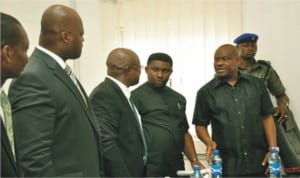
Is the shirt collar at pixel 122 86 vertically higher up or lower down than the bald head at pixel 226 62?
lower down

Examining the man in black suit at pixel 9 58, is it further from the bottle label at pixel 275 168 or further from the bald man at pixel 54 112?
the bottle label at pixel 275 168

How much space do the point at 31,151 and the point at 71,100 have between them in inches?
9.9

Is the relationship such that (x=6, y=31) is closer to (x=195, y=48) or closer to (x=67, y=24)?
(x=67, y=24)

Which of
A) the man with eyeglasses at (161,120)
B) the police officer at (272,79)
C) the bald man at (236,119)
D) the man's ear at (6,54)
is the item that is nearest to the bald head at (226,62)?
the bald man at (236,119)

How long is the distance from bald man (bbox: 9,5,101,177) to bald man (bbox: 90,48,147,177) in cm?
31

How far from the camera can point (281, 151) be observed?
2.91 meters

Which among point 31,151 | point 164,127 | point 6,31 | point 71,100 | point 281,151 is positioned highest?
point 6,31

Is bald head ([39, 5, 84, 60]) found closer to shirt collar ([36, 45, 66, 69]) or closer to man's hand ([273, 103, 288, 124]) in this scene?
shirt collar ([36, 45, 66, 69])

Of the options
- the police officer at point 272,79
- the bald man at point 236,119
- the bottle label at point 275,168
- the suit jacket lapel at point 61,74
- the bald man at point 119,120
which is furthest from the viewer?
the police officer at point 272,79

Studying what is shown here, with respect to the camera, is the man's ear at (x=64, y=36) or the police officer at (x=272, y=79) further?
the police officer at (x=272, y=79)

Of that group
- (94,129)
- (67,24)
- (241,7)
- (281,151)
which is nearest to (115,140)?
(94,129)

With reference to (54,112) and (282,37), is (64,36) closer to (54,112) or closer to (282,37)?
(54,112)

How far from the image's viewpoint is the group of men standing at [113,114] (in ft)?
4.77

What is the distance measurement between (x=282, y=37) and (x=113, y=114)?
6.25 ft
